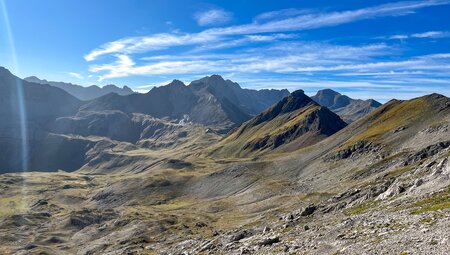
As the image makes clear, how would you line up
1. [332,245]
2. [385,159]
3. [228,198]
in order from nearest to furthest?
[332,245], [385,159], [228,198]

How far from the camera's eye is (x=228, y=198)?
190m

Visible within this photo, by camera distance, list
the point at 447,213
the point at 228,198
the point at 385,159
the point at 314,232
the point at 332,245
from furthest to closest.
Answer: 1. the point at 228,198
2. the point at 385,159
3. the point at 314,232
4. the point at 332,245
5. the point at 447,213

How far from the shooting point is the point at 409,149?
153125 millimetres

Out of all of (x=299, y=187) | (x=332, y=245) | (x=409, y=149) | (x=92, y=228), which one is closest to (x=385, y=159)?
(x=409, y=149)

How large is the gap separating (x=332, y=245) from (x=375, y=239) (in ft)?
19.3

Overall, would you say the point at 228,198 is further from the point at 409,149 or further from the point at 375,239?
the point at 375,239

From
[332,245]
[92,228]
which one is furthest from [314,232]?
[92,228]

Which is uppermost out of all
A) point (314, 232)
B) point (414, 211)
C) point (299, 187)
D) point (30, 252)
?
point (414, 211)

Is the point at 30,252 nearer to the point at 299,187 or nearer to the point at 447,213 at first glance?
the point at 299,187

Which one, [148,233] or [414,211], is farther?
[148,233]

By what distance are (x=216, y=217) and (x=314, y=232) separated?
107m

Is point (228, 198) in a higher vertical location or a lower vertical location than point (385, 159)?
lower

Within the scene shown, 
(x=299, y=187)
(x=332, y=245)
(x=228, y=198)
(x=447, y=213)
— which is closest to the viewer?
(x=447, y=213)

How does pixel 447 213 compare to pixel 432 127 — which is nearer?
pixel 447 213
